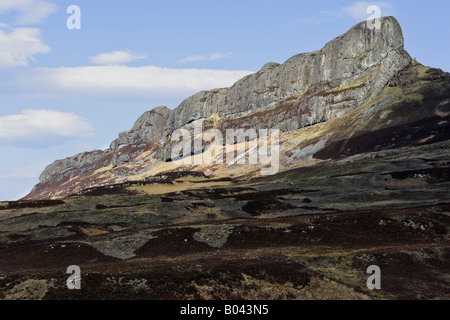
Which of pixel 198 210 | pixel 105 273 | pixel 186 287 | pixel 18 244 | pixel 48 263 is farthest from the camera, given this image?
pixel 198 210

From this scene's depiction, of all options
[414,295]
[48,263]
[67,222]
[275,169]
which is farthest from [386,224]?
[275,169]

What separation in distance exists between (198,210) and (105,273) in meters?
53.2

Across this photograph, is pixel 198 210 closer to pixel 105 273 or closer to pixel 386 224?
pixel 386 224

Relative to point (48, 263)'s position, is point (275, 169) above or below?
above

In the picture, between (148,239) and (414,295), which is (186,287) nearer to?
(414,295)

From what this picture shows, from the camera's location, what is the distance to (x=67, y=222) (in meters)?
77.9

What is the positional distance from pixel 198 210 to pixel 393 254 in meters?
50.2

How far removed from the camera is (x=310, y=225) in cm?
5653

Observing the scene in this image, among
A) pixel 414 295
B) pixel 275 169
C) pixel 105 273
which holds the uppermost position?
pixel 275 169
